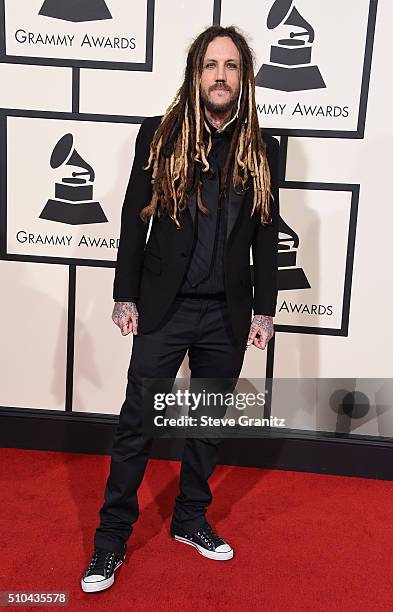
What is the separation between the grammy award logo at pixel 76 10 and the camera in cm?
301

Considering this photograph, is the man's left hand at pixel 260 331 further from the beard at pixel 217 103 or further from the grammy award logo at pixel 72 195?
the grammy award logo at pixel 72 195

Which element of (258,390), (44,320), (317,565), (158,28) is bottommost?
(317,565)

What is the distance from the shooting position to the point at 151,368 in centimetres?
235

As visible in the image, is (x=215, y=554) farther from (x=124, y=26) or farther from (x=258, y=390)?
(x=124, y=26)

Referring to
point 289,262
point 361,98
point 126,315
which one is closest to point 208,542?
point 126,315

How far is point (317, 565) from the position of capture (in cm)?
255

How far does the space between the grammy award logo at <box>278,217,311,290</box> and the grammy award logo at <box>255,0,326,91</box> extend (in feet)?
2.01

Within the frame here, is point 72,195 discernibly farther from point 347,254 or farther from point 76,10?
point 347,254

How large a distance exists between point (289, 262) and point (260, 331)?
0.81 m

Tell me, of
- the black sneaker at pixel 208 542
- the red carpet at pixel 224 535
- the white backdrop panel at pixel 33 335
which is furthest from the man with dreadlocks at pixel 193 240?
the white backdrop panel at pixel 33 335

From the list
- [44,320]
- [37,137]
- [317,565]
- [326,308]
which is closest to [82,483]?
[44,320]

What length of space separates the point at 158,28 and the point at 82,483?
82.2 inches

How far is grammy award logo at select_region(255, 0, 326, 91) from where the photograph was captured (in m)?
2.95

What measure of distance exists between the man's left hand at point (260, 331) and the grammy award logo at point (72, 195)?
1.09 meters
